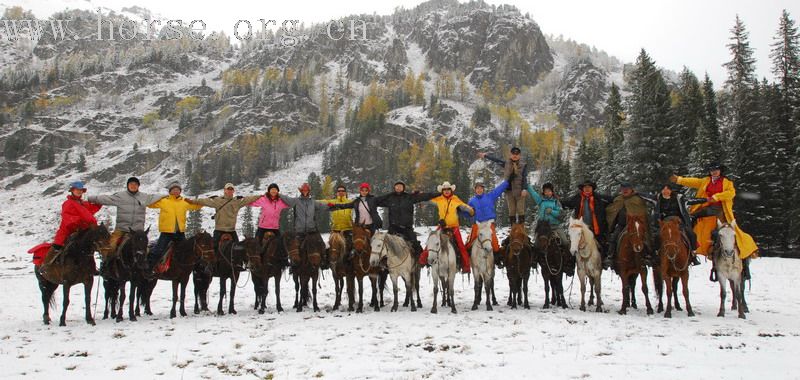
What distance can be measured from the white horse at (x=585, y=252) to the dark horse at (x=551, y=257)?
474 millimetres

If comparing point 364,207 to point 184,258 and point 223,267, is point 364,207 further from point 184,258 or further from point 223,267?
point 184,258

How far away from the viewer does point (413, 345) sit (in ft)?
30.8

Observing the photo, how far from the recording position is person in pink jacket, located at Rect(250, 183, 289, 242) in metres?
14.1

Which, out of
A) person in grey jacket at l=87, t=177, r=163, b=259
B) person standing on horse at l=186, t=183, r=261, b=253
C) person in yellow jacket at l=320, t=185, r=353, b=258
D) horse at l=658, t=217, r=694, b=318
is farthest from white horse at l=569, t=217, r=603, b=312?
person in grey jacket at l=87, t=177, r=163, b=259

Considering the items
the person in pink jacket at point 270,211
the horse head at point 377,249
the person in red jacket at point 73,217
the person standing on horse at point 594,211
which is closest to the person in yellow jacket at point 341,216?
the person in pink jacket at point 270,211

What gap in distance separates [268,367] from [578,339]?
5745 millimetres

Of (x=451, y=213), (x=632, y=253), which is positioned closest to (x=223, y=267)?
(x=451, y=213)

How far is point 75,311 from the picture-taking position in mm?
14773

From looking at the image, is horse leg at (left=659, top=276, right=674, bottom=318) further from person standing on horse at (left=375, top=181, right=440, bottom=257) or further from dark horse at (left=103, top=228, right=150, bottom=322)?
dark horse at (left=103, top=228, right=150, bottom=322)

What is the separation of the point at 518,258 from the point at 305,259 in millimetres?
5693

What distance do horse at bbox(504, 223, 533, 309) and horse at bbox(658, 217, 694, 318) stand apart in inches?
127

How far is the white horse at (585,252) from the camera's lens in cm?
1288

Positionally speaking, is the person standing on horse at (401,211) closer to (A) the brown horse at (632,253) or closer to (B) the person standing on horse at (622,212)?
(B) the person standing on horse at (622,212)

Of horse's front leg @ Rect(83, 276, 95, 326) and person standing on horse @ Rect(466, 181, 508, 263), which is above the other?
person standing on horse @ Rect(466, 181, 508, 263)
